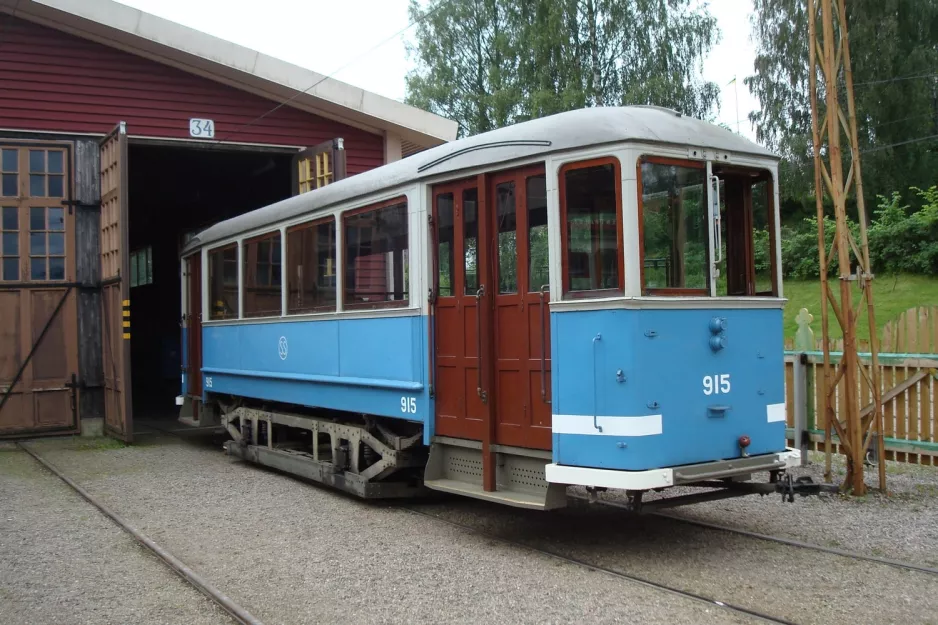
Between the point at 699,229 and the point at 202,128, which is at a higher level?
the point at 202,128

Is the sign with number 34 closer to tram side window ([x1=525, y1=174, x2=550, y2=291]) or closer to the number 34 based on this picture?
tram side window ([x1=525, y1=174, x2=550, y2=291])

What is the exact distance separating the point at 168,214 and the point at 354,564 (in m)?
19.4

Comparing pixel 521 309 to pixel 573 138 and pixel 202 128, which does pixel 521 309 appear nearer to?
pixel 573 138

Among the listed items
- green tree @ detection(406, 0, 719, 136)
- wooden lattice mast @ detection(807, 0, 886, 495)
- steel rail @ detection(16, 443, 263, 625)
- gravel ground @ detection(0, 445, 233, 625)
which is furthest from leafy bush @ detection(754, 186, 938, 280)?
gravel ground @ detection(0, 445, 233, 625)

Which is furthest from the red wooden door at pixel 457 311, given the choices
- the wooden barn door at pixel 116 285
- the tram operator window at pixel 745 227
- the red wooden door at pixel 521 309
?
the wooden barn door at pixel 116 285

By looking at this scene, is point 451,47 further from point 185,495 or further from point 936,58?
point 185,495

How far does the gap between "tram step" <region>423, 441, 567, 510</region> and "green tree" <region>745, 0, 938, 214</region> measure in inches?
1016

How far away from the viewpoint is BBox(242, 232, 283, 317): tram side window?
33.1 ft

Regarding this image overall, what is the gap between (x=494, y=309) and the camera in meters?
6.80

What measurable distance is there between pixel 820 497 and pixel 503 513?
2879 millimetres

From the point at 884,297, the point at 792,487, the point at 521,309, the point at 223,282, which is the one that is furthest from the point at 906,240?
the point at 521,309

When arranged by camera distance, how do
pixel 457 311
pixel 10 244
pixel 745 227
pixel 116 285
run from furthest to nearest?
pixel 10 244
pixel 116 285
pixel 457 311
pixel 745 227

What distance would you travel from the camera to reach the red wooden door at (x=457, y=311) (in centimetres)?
696

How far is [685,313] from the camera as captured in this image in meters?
6.10
